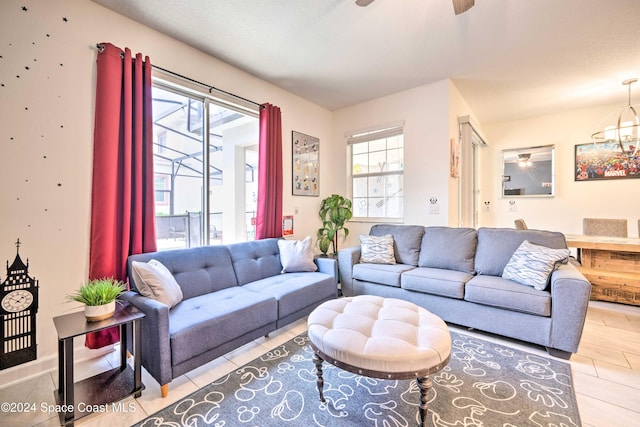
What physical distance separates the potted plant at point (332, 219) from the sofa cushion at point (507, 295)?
196cm

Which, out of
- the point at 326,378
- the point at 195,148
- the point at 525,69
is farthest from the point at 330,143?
the point at 326,378

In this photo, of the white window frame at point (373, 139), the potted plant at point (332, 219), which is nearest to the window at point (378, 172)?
the white window frame at point (373, 139)

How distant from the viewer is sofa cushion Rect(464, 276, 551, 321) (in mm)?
2066

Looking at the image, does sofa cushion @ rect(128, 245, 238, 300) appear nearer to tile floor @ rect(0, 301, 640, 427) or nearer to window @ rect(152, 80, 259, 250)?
window @ rect(152, 80, 259, 250)

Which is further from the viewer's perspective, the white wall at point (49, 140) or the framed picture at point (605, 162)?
the framed picture at point (605, 162)

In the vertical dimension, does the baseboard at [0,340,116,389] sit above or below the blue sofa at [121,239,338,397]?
below

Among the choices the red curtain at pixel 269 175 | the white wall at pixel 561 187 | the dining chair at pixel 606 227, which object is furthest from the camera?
the white wall at pixel 561 187

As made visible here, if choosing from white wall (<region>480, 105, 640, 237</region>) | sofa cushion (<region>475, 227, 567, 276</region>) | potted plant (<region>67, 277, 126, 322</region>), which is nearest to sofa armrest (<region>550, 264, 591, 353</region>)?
sofa cushion (<region>475, 227, 567, 276</region>)

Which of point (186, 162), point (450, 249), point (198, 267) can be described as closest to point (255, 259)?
point (198, 267)

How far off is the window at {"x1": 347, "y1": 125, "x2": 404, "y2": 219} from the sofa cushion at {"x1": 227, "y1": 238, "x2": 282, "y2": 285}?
180 cm

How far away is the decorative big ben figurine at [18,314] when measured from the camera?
1711 mm

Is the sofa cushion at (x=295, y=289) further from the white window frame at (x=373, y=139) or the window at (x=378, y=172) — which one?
the window at (x=378, y=172)

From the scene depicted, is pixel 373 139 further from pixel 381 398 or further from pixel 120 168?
pixel 381 398

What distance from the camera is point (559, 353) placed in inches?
79.8
